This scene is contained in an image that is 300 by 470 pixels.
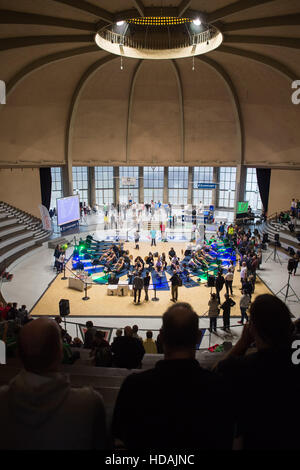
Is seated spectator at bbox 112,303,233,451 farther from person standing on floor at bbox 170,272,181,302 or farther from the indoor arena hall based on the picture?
person standing on floor at bbox 170,272,181,302

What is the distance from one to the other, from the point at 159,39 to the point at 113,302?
1374 centimetres

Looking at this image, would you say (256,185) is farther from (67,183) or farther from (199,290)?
(199,290)

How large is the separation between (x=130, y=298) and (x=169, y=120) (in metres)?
18.4

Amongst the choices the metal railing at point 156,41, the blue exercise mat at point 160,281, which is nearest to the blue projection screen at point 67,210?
the blue exercise mat at point 160,281

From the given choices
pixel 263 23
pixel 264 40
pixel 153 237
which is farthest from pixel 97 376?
pixel 153 237

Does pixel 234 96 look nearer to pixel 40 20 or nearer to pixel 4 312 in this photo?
pixel 40 20

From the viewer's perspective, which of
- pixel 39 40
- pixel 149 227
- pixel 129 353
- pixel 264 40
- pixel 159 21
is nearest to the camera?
pixel 129 353

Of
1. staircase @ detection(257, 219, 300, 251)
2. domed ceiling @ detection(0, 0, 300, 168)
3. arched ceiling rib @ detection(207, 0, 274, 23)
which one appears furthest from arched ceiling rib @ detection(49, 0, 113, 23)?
staircase @ detection(257, 219, 300, 251)

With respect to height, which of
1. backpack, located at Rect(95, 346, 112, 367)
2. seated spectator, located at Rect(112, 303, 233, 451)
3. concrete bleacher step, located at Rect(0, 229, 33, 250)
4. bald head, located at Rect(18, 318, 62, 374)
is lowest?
concrete bleacher step, located at Rect(0, 229, 33, 250)

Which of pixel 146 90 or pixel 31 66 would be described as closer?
pixel 31 66

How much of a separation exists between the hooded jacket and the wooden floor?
37.3 ft

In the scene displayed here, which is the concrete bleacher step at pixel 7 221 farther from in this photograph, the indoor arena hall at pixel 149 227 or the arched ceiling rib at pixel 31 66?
the arched ceiling rib at pixel 31 66

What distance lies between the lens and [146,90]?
26.5 metres

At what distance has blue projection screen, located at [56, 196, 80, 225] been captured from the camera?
22661 mm
